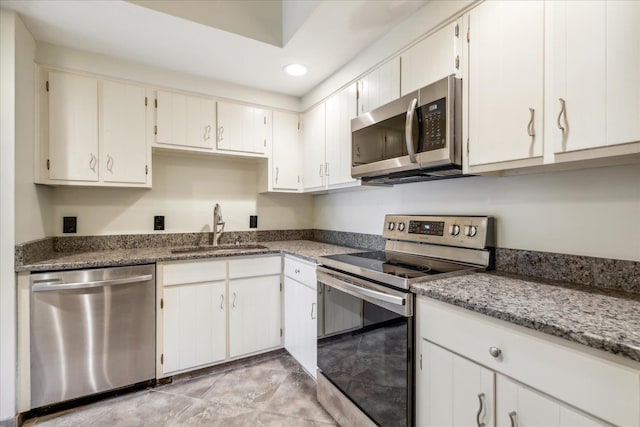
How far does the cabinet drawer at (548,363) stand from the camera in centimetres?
70

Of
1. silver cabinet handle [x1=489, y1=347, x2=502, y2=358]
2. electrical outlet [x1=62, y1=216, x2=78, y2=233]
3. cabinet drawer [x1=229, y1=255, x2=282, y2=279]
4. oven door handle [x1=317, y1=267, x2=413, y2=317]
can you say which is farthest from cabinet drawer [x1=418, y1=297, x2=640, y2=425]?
electrical outlet [x1=62, y1=216, x2=78, y2=233]

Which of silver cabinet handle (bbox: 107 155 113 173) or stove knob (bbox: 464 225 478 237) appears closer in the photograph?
stove knob (bbox: 464 225 478 237)

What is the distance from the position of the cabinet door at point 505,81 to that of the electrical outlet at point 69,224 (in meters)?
2.71

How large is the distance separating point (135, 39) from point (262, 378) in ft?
8.10

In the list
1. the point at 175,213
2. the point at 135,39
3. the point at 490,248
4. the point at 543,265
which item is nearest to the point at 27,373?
the point at 175,213

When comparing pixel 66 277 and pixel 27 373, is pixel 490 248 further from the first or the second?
pixel 27 373

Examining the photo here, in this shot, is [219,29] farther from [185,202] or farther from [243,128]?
[185,202]

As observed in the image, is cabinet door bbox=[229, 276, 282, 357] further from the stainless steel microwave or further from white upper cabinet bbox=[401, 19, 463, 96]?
white upper cabinet bbox=[401, 19, 463, 96]

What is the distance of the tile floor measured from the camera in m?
1.72

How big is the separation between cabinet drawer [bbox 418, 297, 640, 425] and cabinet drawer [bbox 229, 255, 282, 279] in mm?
1545

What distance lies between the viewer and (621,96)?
932 millimetres

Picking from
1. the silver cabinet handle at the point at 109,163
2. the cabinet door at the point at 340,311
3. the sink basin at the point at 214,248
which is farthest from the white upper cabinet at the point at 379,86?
the silver cabinet handle at the point at 109,163

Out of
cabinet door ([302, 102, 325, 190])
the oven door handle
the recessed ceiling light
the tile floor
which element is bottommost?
the tile floor

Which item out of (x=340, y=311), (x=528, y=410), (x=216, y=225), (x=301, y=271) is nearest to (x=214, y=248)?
(x=216, y=225)
